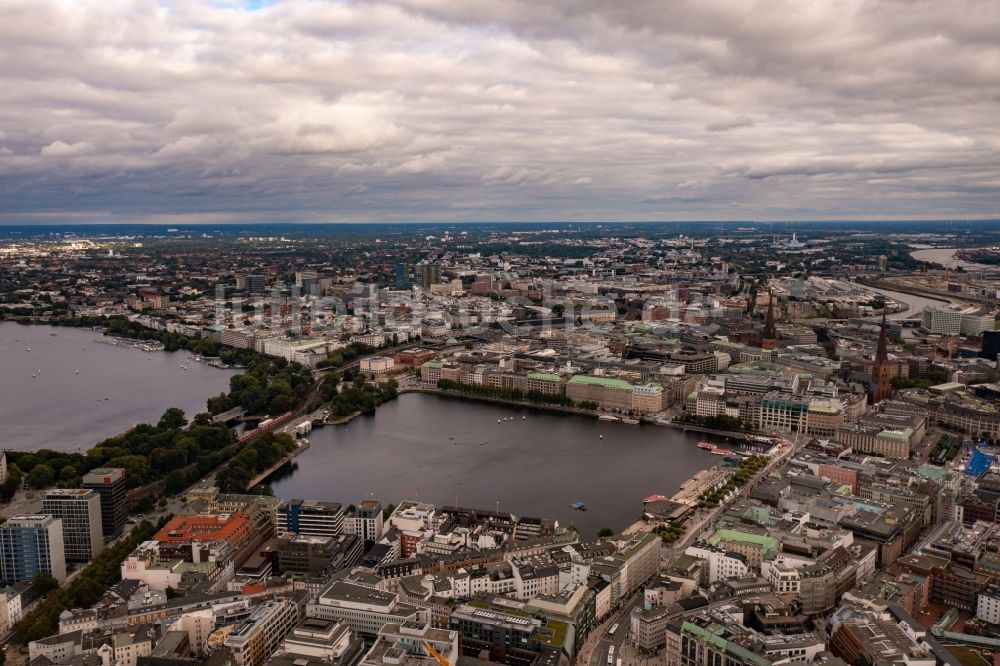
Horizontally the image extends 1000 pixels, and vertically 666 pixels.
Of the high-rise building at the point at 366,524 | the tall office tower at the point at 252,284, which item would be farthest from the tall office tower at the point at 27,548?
the tall office tower at the point at 252,284

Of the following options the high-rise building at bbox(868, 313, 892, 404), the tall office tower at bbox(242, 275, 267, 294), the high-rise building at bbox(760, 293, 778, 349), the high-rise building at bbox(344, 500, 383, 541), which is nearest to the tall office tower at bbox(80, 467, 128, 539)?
the high-rise building at bbox(344, 500, 383, 541)

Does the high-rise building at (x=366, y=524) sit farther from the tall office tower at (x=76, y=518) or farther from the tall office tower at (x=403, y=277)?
the tall office tower at (x=403, y=277)

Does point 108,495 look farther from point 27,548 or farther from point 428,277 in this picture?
point 428,277

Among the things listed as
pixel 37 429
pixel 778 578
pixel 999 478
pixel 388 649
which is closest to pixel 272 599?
pixel 388 649

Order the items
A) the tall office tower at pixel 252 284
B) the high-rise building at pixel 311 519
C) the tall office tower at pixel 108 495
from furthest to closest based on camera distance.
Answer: the tall office tower at pixel 252 284, the tall office tower at pixel 108 495, the high-rise building at pixel 311 519

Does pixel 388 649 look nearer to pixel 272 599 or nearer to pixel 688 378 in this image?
pixel 272 599

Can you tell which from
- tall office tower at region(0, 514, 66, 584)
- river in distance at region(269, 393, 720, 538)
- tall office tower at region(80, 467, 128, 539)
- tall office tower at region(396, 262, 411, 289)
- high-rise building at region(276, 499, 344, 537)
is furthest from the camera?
tall office tower at region(396, 262, 411, 289)

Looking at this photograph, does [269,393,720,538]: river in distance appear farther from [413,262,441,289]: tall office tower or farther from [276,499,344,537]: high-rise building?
[413,262,441,289]: tall office tower
